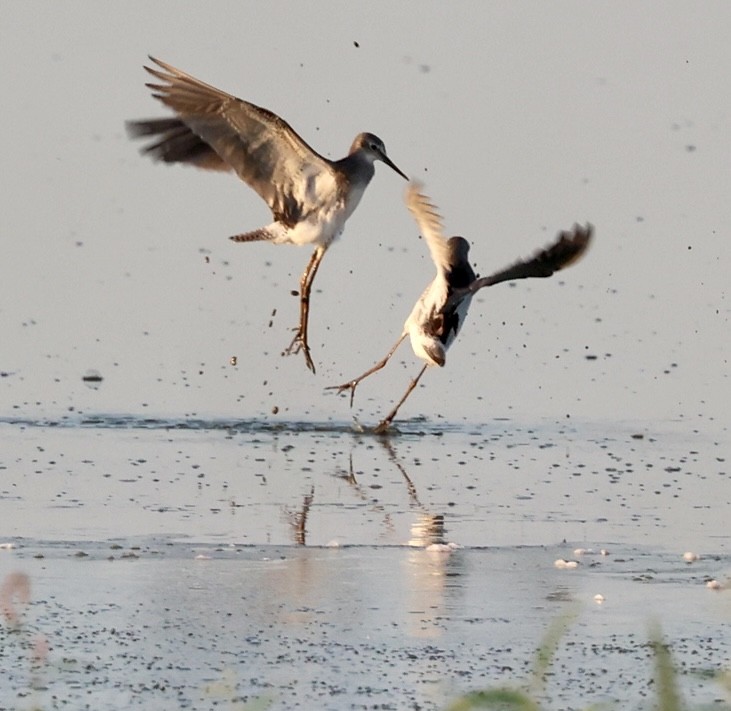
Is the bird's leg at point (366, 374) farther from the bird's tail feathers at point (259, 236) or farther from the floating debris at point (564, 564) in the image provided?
the floating debris at point (564, 564)

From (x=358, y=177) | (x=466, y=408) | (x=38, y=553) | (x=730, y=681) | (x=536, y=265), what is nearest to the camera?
(x=730, y=681)

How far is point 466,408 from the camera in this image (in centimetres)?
1191

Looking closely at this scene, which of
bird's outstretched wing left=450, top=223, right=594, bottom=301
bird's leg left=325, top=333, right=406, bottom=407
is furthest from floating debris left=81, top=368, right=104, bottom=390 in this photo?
bird's outstretched wing left=450, top=223, right=594, bottom=301

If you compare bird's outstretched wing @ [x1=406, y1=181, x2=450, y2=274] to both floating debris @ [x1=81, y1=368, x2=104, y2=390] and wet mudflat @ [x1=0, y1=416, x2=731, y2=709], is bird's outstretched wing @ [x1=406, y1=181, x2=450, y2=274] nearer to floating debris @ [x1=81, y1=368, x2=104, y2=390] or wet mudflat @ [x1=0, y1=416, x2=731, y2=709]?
wet mudflat @ [x1=0, y1=416, x2=731, y2=709]

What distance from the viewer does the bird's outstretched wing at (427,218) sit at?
11461 millimetres

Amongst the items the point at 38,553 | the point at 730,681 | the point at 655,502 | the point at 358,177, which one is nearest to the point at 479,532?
the point at 655,502

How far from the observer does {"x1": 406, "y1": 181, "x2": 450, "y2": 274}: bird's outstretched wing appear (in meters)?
11.5

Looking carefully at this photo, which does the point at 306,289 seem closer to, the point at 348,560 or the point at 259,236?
the point at 259,236

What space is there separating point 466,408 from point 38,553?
4.72m

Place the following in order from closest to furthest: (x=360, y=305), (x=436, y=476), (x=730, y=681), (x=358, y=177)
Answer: (x=730, y=681), (x=436, y=476), (x=358, y=177), (x=360, y=305)

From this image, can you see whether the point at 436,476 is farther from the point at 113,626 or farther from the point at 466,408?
the point at 113,626

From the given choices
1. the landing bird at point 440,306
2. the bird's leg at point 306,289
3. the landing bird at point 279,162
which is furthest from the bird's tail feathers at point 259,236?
the landing bird at point 440,306

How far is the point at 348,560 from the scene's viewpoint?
7.67 metres

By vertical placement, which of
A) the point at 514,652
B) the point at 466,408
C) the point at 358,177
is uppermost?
the point at 358,177
